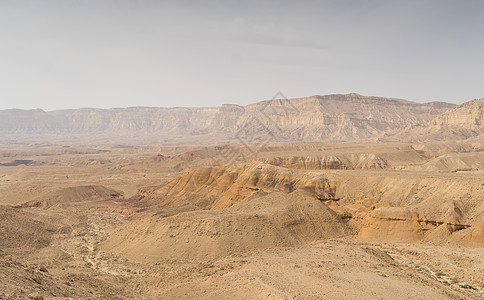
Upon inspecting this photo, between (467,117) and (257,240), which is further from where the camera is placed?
(467,117)

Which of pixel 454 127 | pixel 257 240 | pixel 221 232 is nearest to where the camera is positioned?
pixel 221 232

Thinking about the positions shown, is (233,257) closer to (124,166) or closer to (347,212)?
(347,212)

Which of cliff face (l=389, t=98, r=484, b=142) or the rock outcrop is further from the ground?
cliff face (l=389, t=98, r=484, b=142)

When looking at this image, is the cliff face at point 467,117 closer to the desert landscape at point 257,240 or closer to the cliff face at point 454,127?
the cliff face at point 454,127

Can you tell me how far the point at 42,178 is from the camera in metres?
97.1

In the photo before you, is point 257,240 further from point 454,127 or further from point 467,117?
point 467,117

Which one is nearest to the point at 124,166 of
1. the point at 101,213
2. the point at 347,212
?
the point at 101,213

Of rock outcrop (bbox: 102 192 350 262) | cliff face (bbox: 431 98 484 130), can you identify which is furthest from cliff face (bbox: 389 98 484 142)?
rock outcrop (bbox: 102 192 350 262)

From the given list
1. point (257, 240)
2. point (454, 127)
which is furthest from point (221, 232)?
point (454, 127)

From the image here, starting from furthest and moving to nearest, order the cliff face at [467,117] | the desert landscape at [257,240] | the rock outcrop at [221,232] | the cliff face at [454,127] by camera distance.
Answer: the cliff face at [467,117] → the cliff face at [454,127] → the rock outcrop at [221,232] → the desert landscape at [257,240]

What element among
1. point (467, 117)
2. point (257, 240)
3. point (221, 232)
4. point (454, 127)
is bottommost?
point (257, 240)

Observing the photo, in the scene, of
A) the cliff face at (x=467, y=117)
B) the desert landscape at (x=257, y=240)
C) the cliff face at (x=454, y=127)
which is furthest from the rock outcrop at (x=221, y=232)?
the cliff face at (x=467, y=117)

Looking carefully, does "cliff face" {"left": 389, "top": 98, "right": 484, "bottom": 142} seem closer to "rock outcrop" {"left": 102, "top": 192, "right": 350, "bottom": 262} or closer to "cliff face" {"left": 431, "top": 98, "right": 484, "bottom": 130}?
"cliff face" {"left": 431, "top": 98, "right": 484, "bottom": 130}

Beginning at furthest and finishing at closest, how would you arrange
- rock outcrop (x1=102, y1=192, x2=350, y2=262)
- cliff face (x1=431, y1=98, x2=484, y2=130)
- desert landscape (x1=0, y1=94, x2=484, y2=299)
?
cliff face (x1=431, y1=98, x2=484, y2=130) < rock outcrop (x1=102, y1=192, x2=350, y2=262) < desert landscape (x1=0, y1=94, x2=484, y2=299)
